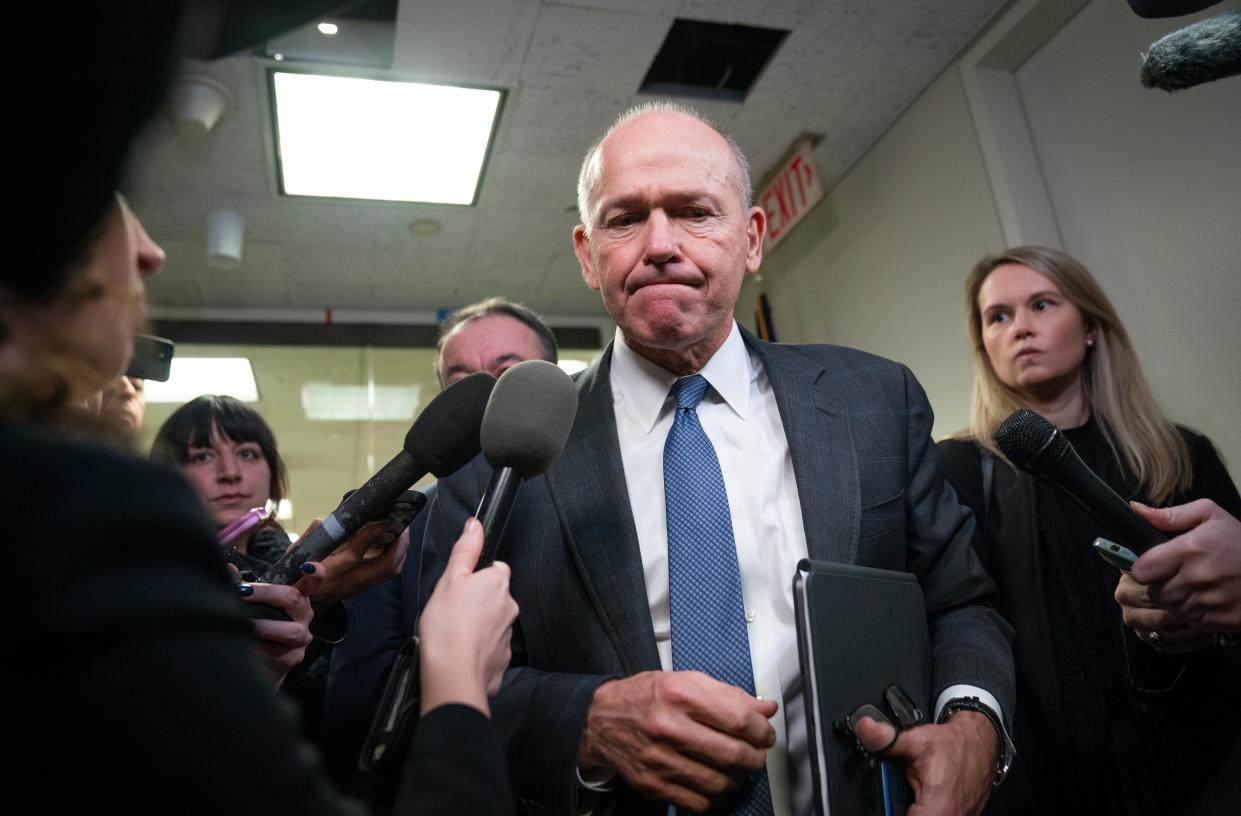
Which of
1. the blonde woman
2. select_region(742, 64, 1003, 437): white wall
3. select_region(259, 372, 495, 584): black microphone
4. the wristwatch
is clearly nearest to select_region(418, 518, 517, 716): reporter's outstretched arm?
select_region(259, 372, 495, 584): black microphone

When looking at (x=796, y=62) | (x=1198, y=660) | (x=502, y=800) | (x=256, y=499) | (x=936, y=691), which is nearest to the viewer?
(x=502, y=800)

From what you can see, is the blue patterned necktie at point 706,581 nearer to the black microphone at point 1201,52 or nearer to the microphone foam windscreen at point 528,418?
the microphone foam windscreen at point 528,418

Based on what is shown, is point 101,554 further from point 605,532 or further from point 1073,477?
point 1073,477

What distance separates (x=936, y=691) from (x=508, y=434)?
746 millimetres

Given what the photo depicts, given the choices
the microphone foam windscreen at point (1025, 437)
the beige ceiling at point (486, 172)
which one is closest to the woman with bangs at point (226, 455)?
the beige ceiling at point (486, 172)

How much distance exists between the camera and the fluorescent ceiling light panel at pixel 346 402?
19.3 feet

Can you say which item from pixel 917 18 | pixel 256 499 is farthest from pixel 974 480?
pixel 917 18

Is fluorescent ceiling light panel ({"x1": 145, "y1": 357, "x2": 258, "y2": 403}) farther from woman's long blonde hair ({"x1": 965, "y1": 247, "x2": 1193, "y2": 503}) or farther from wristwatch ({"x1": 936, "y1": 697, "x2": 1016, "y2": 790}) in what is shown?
wristwatch ({"x1": 936, "y1": 697, "x2": 1016, "y2": 790})

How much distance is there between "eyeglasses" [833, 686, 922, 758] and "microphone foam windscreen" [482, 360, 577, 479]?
0.46m

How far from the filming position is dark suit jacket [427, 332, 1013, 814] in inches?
42.4

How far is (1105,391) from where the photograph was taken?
2051 mm

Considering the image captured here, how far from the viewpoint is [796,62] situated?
343 cm

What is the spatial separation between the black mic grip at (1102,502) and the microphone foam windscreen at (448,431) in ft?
2.70

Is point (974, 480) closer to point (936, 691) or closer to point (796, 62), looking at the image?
point (936, 691)
